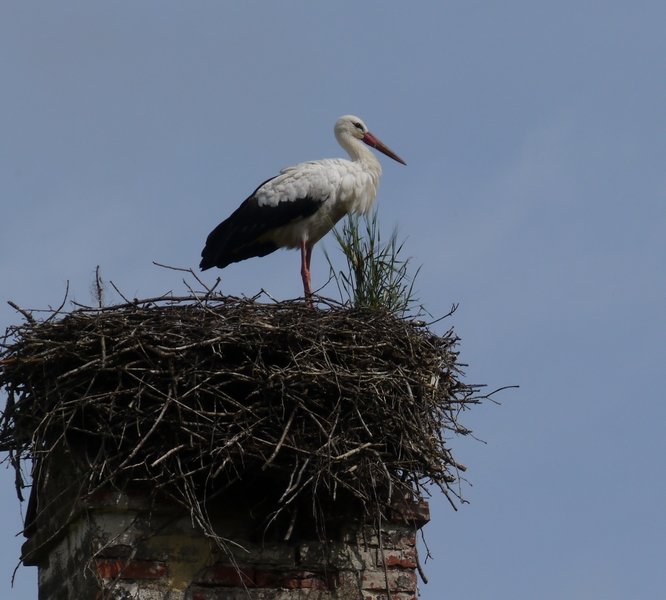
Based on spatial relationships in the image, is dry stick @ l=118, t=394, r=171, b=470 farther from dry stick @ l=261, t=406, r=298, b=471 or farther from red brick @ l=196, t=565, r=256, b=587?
red brick @ l=196, t=565, r=256, b=587

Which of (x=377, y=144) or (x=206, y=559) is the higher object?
(x=377, y=144)

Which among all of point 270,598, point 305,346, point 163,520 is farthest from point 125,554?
point 305,346

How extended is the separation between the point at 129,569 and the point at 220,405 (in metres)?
0.81

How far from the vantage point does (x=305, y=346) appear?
21.9 ft

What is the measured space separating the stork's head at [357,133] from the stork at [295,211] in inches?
29.4

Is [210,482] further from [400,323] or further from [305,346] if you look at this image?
[400,323]

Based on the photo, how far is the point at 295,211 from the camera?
9750 millimetres

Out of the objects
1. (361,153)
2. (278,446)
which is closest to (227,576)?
(278,446)

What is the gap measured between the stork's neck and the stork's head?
3 centimetres

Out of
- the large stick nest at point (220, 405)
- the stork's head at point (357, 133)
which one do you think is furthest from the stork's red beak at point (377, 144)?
the large stick nest at point (220, 405)

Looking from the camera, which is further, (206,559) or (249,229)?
(249,229)

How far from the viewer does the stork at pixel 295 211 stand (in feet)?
32.0

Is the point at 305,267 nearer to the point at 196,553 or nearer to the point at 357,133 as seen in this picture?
the point at 357,133

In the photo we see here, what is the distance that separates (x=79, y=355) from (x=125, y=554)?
906mm
